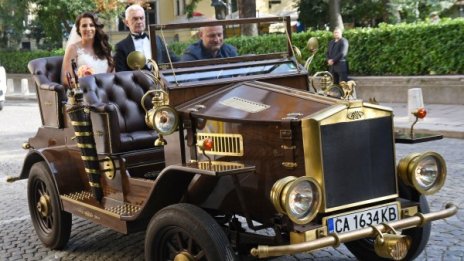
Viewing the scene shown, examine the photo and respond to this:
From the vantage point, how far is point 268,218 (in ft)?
15.0

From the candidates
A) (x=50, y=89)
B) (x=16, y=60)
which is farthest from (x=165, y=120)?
(x=16, y=60)

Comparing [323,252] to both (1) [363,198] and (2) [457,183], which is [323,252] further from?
(2) [457,183]

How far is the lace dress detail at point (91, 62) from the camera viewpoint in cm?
683

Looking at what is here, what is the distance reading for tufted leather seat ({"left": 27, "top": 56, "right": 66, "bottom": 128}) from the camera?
6.60 meters

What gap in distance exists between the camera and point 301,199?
162 inches

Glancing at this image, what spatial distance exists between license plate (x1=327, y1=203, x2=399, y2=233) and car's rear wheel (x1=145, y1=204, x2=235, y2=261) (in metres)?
0.62

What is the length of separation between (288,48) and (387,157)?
162cm

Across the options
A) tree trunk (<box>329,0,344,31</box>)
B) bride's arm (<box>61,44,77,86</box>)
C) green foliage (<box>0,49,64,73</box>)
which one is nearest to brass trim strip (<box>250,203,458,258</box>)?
bride's arm (<box>61,44,77,86</box>)

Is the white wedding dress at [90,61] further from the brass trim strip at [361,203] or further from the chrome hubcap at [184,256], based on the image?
the brass trim strip at [361,203]

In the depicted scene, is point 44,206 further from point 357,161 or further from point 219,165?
point 357,161

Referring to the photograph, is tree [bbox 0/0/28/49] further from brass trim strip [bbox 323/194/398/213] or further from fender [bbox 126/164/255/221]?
brass trim strip [bbox 323/194/398/213]

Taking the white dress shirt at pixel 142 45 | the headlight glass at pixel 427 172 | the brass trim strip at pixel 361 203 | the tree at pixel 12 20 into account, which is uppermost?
the tree at pixel 12 20

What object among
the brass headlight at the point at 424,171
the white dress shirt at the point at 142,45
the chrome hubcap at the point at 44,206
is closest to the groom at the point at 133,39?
the white dress shirt at the point at 142,45

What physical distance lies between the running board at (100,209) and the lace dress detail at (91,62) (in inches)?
51.8
